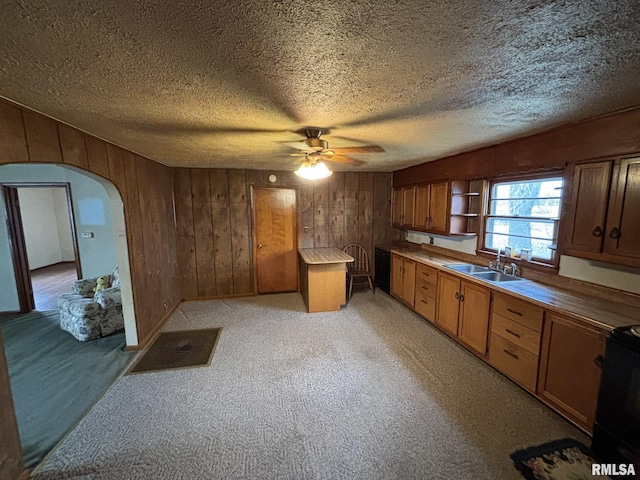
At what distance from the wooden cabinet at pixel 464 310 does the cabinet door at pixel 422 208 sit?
1.11 metres

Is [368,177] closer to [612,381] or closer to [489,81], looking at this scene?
[489,81]

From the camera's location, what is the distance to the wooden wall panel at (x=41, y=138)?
1.77 metres

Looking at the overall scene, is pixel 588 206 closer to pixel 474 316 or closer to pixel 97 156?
pixel 474 316

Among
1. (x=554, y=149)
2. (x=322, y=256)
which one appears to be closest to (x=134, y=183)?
(x=322, y=256)

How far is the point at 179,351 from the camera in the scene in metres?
3.10

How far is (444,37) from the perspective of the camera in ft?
3.51

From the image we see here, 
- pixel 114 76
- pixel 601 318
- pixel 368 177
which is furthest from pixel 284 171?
pixel 601 318

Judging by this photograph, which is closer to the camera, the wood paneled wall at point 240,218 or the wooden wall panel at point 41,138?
the wooden wall panel at point 41,138

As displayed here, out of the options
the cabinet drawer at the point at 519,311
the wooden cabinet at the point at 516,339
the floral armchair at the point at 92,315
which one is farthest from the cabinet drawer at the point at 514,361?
the floral armchair at the point at 92,315

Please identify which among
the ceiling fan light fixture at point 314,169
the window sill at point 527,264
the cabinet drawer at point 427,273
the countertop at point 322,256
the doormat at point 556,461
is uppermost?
the ceiling fan light fixture at point 314,169

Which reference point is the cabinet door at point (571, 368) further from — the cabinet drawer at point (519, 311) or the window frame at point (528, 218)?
the window frame at point (528, 218)

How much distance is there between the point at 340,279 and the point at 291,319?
953 millimetres

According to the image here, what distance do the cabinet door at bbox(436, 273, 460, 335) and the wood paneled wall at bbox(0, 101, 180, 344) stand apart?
3637mm

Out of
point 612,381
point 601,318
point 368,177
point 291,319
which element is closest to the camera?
point 612,381
